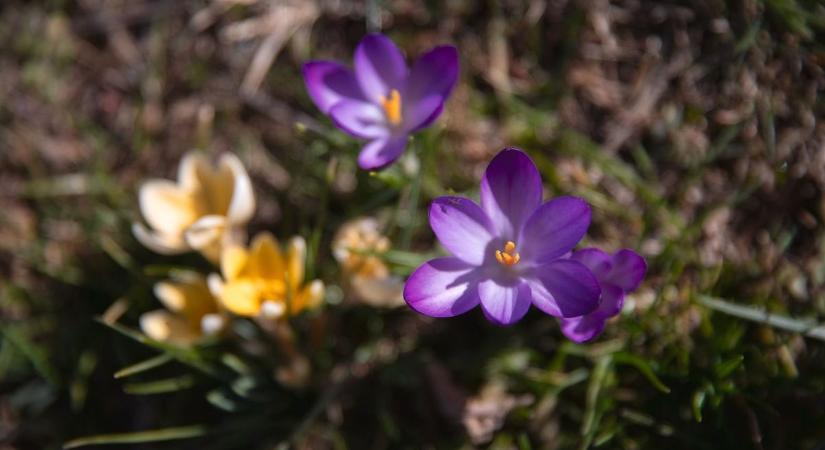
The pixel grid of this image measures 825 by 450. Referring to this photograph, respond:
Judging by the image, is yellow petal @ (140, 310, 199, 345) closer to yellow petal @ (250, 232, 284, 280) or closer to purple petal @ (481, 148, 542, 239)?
yellow petal @ (250, 232, 284, 280)

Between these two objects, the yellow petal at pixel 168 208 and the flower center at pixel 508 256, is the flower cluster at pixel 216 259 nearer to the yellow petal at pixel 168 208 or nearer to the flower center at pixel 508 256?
the yellow petal at pixel 168 208

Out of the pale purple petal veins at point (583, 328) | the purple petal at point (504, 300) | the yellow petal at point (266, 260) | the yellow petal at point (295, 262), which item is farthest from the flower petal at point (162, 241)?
the pale purple petal veins at point (583, 328)

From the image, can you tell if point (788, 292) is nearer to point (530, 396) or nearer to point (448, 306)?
point (530, 396)

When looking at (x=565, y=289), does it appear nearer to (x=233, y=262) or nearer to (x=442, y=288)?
(x=442, y=288)

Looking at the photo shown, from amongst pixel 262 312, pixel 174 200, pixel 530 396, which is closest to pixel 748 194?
pixel 530 396

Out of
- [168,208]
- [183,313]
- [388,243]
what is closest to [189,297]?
[183,313]
